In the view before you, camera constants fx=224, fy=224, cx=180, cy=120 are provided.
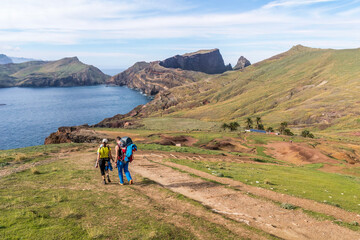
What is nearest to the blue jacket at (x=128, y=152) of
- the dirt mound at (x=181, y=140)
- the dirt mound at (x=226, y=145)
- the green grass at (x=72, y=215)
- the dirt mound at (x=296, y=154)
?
the green grass at (x=72, y=215)

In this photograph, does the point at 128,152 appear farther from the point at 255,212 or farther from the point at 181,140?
the point at 181,140

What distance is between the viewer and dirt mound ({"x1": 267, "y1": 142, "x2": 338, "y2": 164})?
42.7m

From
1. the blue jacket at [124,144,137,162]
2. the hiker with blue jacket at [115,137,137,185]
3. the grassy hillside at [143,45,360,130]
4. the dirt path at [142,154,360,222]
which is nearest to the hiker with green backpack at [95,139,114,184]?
the hiker with blue jacket at [115,137,137,185]

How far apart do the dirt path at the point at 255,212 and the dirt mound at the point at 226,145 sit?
36.6 metres

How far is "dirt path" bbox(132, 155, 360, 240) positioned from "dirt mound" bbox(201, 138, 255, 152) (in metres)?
36.6

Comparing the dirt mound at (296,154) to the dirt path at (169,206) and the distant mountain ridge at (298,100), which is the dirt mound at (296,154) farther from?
the distant mountain ridge at (298,100)

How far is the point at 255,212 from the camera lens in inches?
478

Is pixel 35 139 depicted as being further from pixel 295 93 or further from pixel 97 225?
pixel 295 93

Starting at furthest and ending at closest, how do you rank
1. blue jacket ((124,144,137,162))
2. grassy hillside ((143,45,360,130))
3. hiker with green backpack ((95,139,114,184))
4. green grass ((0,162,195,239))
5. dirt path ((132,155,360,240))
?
grassy hillside ((143,45,360,130)) < hiker with green backpack ((95,139,114,184)) < blue jacket ((124,144,137,162)) < dirt path ((132,155,360,240)) < green grass ((0,162,195,239))

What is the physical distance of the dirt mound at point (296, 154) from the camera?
42.7 m

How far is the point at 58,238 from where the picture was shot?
306 inches

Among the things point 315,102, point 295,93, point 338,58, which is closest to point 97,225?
point 315,102

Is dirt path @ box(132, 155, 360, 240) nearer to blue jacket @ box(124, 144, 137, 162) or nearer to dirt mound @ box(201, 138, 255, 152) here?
blue jacket @ box(124, 144, 137, 162)

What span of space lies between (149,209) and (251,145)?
48292 mm
